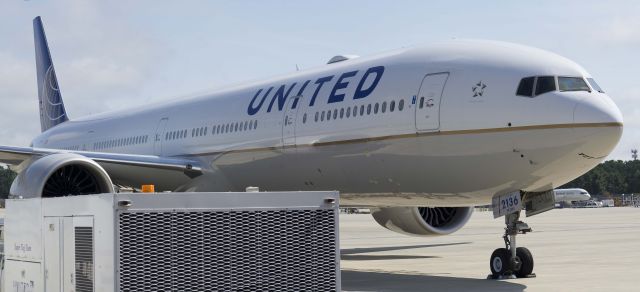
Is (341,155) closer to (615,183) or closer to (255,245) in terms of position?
(255,245)

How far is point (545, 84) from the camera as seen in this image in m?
11.9

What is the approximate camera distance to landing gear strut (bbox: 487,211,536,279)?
41.0 ft

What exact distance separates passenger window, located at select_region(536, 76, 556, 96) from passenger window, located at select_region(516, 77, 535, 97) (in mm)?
87

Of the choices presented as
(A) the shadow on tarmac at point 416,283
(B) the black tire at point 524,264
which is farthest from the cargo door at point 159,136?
(B) the black tire at point 524,264

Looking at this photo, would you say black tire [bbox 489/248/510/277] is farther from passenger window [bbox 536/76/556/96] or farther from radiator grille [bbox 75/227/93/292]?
radiator grille [bbox 75/227/93/292]

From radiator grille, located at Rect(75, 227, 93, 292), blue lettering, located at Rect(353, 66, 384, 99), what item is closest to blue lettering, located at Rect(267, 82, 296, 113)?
blue lettering, located at Rect(353, 66, 384, 99)

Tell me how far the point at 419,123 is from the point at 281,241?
629 centimetres

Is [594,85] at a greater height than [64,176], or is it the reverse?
[594,85]

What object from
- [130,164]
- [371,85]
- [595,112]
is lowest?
[595,112]

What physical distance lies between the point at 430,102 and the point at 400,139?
2.32ft

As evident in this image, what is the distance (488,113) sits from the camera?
39.5 ft

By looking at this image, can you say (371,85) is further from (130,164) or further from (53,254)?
(53,254)

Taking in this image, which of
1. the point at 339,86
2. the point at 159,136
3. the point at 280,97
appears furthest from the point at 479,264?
the point at 159,136

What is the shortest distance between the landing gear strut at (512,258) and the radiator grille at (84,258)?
23.3ft
